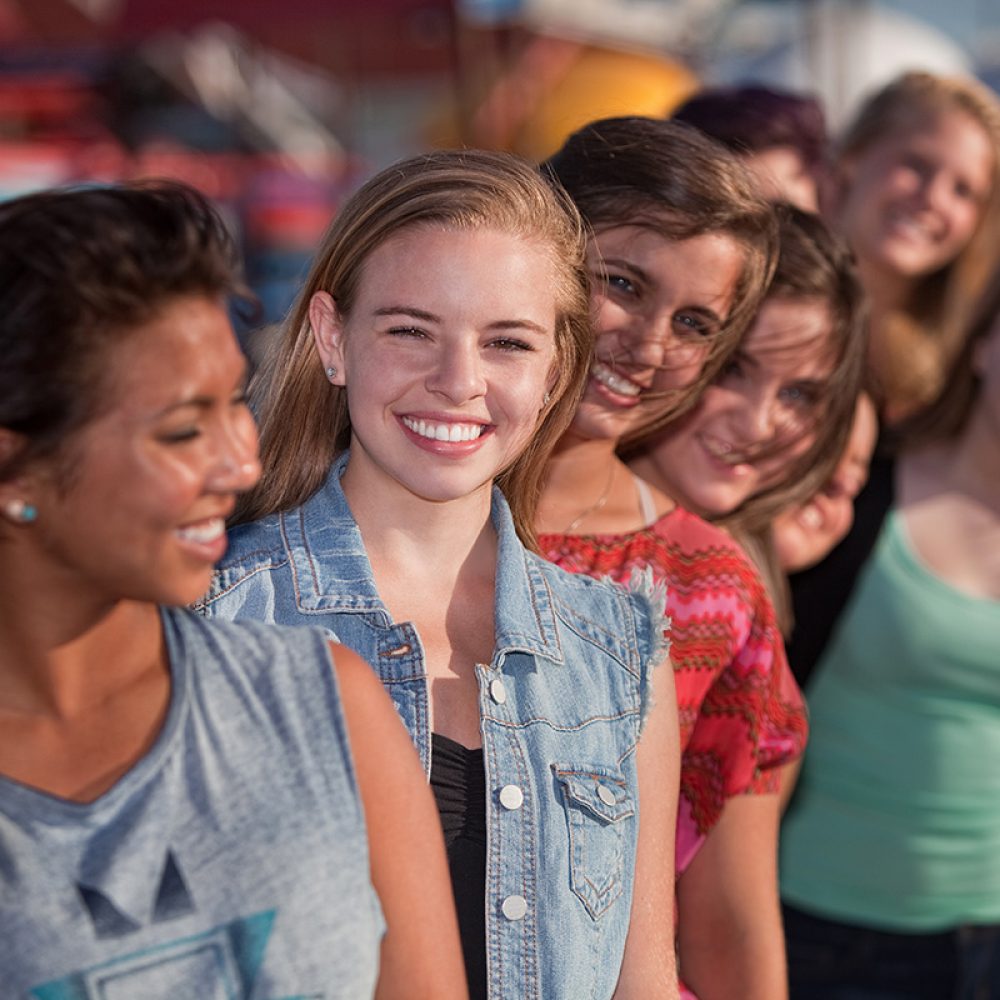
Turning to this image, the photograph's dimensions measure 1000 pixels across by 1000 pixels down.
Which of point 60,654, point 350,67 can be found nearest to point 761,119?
point 60,654

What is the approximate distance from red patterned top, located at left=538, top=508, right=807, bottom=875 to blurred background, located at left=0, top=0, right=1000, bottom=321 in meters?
4.95

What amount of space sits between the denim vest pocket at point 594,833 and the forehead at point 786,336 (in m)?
0.91

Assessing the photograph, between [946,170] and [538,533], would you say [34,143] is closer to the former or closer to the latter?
[946,170]

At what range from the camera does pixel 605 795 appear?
5.44 feet

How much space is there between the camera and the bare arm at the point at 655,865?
169 cm

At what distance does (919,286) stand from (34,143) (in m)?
8.45

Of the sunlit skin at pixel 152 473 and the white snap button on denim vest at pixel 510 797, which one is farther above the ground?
the sunlit skin at pixel 152 473

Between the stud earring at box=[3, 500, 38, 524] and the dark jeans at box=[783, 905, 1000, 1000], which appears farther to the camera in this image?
the dark jeans at box=[783, 905, 1000, 1000]

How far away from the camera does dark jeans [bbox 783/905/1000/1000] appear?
2701 mm

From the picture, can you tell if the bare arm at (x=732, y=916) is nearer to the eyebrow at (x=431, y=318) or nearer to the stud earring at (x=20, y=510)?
the eyebrow at (x=431, y=318)

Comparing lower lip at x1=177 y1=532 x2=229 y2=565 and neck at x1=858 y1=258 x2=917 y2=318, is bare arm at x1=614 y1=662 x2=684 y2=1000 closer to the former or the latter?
lower lip at x1=177 y1=532 x2=229 y2=565

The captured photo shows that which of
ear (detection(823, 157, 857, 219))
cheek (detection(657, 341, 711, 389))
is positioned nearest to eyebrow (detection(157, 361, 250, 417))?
cheek (detection(657, 341, 711, 389))

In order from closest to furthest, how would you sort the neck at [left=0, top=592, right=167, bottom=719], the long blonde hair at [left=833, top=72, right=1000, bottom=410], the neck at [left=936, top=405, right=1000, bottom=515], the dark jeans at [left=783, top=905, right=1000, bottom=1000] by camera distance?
the neck at [left=0, top=592, right=167, bottom=719], the dark jeans at [left=783, top=905, right=1000, bottom=1000], the neck at [left=936, top=405, right=1000, bottom=515], the long blonde hair at [left=833, top=72, right=1000, bottom=410]

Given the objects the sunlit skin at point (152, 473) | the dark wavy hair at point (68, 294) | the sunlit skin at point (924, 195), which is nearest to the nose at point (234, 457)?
the sunlit skin at point (152, 473)
